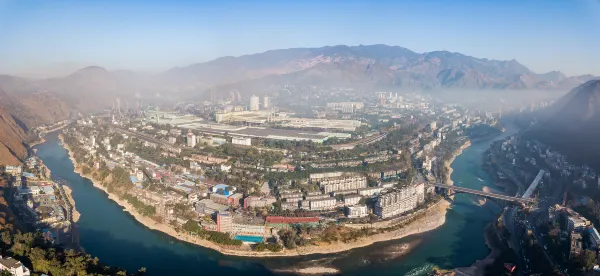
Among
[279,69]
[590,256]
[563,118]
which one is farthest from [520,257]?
[279,69]

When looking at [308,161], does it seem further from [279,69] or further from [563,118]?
[279,69]

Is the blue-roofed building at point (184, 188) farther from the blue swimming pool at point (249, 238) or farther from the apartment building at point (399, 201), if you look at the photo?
the apartment building at point (399, 201)

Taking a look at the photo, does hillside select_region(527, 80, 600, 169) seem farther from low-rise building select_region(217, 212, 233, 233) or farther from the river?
low-rise building select_region(217, 212, 233, 233)

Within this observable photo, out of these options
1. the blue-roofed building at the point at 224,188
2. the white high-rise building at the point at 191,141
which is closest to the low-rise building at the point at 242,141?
the white high-rise building at the point at 191,141

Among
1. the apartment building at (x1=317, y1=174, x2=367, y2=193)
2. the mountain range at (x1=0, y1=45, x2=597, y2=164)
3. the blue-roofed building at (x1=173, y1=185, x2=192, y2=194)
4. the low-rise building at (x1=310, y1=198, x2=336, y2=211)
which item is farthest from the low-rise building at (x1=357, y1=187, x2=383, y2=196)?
the mountain range at (x1=0, y1=45, x2=597, y2=164)

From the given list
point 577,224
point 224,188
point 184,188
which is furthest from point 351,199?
point 577,224

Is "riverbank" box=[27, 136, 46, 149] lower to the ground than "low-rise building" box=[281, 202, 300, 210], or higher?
higher
